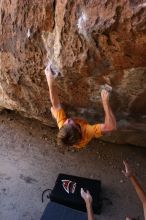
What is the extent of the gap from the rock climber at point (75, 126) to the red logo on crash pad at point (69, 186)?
92 cm

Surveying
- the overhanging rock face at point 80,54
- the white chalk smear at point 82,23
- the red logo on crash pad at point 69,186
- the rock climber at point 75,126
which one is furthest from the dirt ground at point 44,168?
the white chalk smear at point 82,23

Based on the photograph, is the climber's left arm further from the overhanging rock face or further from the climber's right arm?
the climber's right arm

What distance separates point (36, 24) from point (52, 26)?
0.17 meters

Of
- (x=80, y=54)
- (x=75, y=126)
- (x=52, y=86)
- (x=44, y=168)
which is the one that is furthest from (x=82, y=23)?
(x=44, y=168)

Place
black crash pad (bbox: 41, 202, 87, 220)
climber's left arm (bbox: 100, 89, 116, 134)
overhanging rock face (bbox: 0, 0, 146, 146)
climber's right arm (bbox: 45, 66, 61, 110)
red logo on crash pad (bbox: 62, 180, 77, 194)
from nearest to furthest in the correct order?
overhanging rock face (bbox: 0, 0, 146, 146)
climber's left arm (bbox: 100, 89, 116, 134)
climber's right arm (bbox: 45, 66, 61, 110)
black crash pad (bbox: 41, 202, 87, 220)
red logo on crash pad (bbox: 62, 180, 77, 194)

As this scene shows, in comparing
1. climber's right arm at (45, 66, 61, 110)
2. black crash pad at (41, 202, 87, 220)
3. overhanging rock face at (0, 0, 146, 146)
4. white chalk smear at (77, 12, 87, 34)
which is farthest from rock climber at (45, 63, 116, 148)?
black crash pad at (41, 202, 87, 220)

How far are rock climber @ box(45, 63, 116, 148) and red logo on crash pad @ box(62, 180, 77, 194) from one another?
3.01ft

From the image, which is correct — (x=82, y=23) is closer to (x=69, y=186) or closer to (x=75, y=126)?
(x=75, y=126)

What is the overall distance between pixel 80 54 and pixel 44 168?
6.81 ft

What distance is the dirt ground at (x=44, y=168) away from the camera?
4277mm

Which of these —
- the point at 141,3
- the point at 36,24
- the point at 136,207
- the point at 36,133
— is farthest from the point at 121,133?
the point at 141,3

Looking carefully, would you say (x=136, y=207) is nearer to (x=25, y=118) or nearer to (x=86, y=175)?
Result: (x=86, y=175)

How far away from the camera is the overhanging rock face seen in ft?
8.79

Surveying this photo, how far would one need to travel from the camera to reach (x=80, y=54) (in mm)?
3055
